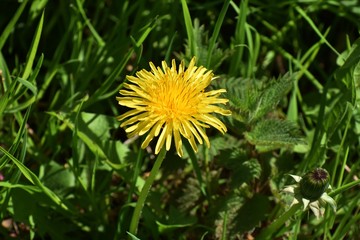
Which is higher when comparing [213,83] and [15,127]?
[213,83]

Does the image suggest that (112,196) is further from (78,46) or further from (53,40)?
(53,40)

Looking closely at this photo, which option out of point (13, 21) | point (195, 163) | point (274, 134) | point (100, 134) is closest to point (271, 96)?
point (274, 134)

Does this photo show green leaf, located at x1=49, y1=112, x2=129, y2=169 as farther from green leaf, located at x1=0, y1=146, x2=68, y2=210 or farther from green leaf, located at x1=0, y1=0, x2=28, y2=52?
green leaf, located at x1=0, y1=0, x2=28, y2=52

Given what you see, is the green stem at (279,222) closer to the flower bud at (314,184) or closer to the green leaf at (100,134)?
the flower bud at (314,184)

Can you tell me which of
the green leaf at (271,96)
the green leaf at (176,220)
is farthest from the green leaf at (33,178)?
the green leaf at (271,96)

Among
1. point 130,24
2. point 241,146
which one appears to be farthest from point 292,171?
point 130,24

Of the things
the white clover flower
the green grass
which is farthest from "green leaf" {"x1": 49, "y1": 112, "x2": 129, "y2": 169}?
the white clover flower

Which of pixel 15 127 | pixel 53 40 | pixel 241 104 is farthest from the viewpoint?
pixel 53 40

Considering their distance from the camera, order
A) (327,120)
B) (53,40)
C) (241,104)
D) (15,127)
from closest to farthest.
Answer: (241,104)
(327,120)
(15,127)
(53,40)
